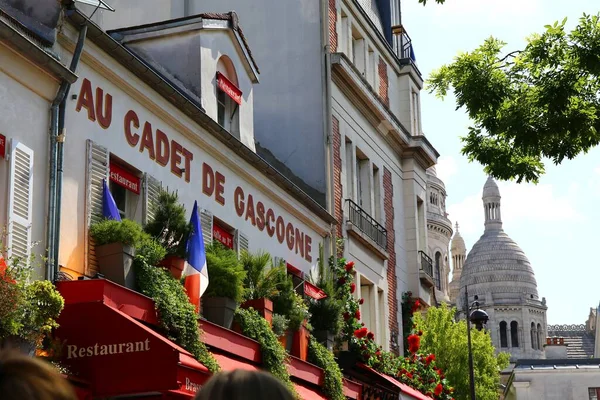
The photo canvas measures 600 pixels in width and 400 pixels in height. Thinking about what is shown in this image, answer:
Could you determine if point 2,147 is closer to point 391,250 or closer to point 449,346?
point 391,250

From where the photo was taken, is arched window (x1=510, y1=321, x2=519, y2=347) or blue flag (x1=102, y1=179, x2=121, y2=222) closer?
blue flag (x1=102, y1=179, x2=121, y2=222)

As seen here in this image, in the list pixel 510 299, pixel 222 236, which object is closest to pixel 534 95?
pixel 222 236

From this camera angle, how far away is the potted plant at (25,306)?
1284 centimetres

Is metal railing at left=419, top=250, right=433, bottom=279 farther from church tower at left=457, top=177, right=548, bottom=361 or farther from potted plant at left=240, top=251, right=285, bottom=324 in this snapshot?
church tower at left=457, top=177, right=548, bottom=361

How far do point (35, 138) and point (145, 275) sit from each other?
2.41 m

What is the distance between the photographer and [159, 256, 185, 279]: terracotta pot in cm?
1723

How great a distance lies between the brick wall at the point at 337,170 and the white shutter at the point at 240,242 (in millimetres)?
5749

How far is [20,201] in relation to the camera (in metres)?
14.3

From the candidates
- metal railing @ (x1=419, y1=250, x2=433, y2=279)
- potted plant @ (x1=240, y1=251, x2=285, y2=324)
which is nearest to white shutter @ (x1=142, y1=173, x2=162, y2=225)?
potted plant @ (x1=240, y1=251, x2=285, y2=324)

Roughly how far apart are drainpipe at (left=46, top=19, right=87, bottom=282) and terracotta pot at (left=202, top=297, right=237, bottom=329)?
420 cm

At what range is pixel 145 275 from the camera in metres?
16.1

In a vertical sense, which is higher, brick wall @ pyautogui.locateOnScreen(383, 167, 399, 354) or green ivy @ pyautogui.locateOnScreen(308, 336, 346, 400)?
brick wall @ pyautogui.locateOnScreen(383, 167, 399, 354)

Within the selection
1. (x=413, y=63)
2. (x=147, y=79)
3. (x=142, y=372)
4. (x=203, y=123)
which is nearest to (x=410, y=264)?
(x=413, y=63)

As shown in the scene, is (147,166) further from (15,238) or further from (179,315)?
(15,238)
